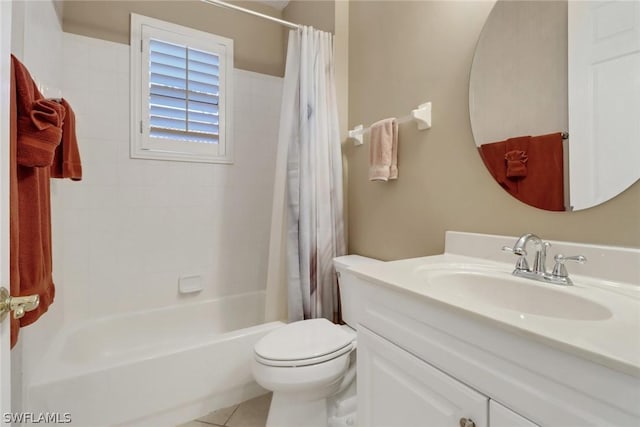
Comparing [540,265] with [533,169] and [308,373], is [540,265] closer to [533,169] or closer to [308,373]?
[533,169]

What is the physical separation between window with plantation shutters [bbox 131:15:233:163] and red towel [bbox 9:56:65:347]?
1157 millimetres

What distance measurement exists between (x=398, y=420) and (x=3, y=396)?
873 mm

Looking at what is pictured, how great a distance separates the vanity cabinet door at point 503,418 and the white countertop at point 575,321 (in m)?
0.17

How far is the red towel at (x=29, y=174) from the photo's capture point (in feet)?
2.44

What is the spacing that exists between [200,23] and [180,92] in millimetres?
538

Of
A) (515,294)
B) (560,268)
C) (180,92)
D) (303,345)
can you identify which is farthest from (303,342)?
(180,92)

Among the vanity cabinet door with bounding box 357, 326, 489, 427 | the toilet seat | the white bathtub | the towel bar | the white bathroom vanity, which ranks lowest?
the white bathtub

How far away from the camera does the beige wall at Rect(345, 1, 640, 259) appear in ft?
3.22

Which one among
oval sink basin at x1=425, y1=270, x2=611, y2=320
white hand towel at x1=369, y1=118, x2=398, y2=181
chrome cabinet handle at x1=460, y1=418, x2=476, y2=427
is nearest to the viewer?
chrome cabinet handle at x1=460, y1=418, x2=476, y2=427

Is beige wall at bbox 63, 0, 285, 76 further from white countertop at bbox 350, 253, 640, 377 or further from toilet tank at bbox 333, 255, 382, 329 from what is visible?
white countertop at bbox 350, 253, 640, 377

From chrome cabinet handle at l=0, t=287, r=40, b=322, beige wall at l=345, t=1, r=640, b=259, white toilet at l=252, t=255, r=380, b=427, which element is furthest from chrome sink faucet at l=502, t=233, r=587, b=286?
chrome cabinet handle at l=0, t=287, r=40, b=322

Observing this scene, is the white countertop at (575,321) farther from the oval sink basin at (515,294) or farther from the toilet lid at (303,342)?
the toilet lid at (303,342)

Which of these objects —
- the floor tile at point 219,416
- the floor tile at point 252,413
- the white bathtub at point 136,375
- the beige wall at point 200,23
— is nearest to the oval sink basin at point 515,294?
the white bathtub at point 136,375

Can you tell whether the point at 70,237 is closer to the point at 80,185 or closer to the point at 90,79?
the point at 80,185
